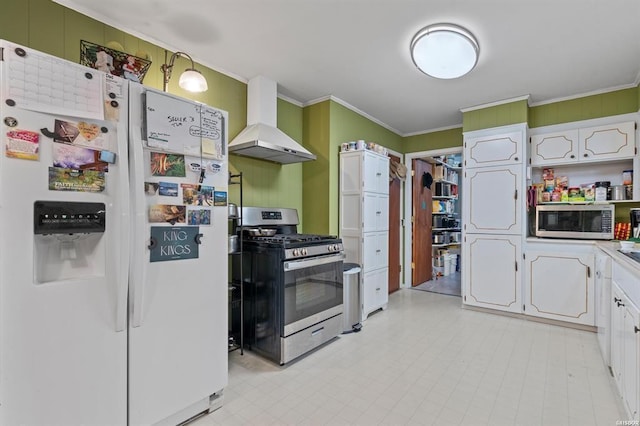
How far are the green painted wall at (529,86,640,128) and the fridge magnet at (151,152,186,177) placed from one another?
4.00m

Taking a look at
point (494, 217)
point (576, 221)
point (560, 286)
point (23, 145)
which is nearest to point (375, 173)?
point (494, 217)

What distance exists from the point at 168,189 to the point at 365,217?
2.28 metres

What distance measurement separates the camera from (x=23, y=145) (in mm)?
1243

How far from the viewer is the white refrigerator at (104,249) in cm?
124

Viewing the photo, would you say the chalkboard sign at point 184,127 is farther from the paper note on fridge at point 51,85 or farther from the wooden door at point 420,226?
the wooden door at point 420,226

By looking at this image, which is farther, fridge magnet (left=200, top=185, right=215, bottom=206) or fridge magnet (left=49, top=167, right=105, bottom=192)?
fridge magnet (left=200, top=185, right=215, bottom=206)

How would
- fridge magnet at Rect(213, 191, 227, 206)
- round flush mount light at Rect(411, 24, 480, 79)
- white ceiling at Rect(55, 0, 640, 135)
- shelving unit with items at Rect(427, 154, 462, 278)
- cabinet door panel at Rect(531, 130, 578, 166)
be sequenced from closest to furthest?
fridge magnet at Rect(213, 191, 227, 206), white ceiling at Rect(55, 0, 640, 135), round flush mount light at Rect(411, 24, 480, 79), cabinet door panel at Rect(531, 130, 578, 166), shelving unit with items at Rect(427, 154, 462, 278)

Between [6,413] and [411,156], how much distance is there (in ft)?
16.6

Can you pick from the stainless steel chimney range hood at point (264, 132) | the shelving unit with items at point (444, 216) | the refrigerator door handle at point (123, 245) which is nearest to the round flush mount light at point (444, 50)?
the stainless steel chimney range hood at point (264, 132)

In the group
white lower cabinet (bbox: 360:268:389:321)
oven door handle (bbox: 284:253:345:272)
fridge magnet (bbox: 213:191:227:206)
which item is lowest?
white lower cabinet (bbox: 360:268:389:321)

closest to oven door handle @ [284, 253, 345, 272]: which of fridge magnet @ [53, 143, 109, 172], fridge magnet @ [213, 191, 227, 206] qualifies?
fridge magnet @ [213, 191, 227, 206]

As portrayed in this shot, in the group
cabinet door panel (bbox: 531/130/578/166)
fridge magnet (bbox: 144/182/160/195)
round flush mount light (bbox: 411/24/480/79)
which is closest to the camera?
fridge magnet (bbox: 144/182/160/195)

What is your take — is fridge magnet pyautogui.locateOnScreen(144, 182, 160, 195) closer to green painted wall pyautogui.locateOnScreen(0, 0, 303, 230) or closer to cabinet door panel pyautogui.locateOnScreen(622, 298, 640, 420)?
green painted wall pyautogui.locateOnScreen(0, 0, 303, 230)

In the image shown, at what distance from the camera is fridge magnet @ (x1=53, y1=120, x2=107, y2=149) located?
1329 mm
